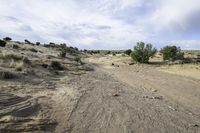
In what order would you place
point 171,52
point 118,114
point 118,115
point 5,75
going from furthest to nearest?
point 171,52
point 5,75
point 118,114
point 118,115

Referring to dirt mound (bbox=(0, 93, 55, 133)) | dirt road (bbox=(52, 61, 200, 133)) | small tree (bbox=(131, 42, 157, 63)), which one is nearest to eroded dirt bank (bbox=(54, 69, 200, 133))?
dirt road (bbox=(52, 61, 200, 133))

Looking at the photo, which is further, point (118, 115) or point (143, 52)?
point (143, 52)

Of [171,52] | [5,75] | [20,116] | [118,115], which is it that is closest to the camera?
[20,116]

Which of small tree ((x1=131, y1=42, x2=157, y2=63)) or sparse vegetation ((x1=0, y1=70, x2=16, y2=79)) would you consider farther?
small tree ((x1=131, y1=42, x2=157, y2=63))

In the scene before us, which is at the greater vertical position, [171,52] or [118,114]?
[171,52]

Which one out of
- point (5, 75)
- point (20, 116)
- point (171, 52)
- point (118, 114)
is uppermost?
point (5, 75)

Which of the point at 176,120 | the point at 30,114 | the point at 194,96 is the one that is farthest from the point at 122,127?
the point at 194,96

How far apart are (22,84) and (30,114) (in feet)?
17.2

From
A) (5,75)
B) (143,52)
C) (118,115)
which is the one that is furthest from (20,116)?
(143,52)

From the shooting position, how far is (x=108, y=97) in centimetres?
1374

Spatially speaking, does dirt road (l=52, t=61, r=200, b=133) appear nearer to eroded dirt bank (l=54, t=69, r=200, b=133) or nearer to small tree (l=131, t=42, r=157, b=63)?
eroded dirt bank (l=54, t=69, r=200, b=133)

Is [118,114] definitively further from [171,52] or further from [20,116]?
[171,52]

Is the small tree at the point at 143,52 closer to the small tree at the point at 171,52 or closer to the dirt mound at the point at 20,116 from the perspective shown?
the small tree at the point at 171,52

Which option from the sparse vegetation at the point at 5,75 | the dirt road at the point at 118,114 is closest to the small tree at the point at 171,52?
the dirt road at the point at 118,114
